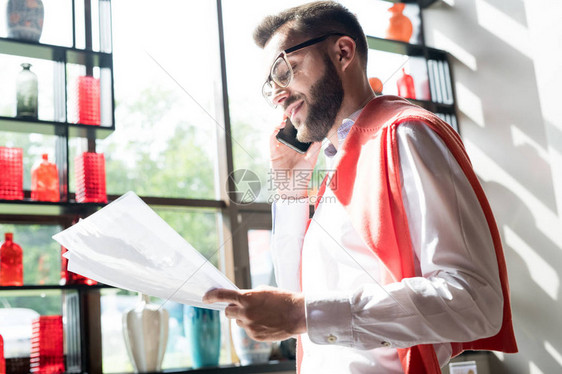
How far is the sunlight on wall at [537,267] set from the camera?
2.98 metres

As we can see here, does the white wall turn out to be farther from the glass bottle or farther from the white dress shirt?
the glass bottle

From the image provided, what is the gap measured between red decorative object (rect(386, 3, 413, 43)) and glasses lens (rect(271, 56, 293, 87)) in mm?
2445

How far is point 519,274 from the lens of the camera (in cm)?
315

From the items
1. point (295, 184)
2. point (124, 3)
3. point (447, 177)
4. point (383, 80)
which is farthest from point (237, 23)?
point (447, 177)

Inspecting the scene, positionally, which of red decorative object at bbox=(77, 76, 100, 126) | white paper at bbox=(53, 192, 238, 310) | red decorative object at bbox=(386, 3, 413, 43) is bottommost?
white paper at bbox=(53, 192, 238, 310)

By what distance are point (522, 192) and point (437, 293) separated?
251 centimetres

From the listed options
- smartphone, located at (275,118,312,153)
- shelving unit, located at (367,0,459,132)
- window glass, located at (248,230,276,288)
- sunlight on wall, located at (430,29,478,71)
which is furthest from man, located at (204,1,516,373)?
sunlight on wall, located at (430,29,478,71)

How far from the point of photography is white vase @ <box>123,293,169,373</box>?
7.52 ft

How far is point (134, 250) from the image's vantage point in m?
0.98

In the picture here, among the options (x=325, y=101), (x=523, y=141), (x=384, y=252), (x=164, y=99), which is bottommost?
(x=384, y=252)

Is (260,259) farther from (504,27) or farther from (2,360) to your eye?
(504,27)

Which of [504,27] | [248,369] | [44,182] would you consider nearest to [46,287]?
[44,182]

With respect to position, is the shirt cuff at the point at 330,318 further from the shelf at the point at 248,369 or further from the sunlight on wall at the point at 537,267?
the sunlight on wall at the point at 537,267

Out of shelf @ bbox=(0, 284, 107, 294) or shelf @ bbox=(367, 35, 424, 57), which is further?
shelf @ bbox=(367, 35, 424, 57)
